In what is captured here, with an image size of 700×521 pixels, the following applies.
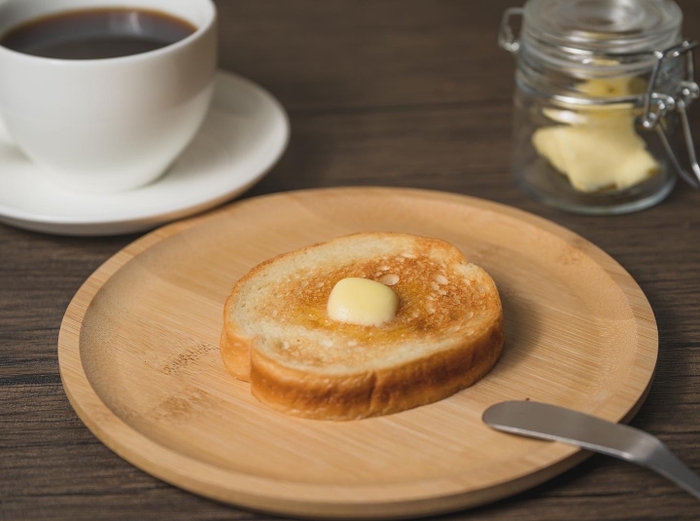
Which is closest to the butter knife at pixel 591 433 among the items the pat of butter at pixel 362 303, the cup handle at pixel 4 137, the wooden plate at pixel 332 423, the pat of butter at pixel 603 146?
the wooden plate at pixel 332 423

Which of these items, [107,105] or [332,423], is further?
[107,105]

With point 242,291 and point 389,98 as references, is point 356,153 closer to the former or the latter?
point 389,98

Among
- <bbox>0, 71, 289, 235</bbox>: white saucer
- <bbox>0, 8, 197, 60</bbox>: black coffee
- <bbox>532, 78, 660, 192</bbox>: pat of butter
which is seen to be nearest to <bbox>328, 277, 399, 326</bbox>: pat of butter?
<bbox>0, 71, 289, 235</bbox>: white saucer

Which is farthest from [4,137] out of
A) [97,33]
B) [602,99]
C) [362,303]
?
[602,99]

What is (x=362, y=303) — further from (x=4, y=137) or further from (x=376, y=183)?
(x=4, y=137)

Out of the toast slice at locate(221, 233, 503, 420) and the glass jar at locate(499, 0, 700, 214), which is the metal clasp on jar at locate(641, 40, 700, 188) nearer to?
the glass jar at locate(499, 0, 700, 214)

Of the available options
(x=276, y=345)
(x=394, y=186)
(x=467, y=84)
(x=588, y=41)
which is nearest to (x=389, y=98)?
(x=467, y=84)
